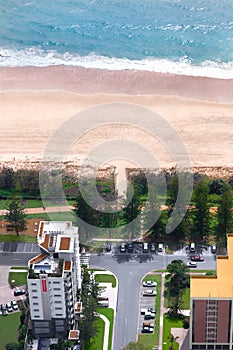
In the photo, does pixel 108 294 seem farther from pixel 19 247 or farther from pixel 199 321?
pixel 199 321

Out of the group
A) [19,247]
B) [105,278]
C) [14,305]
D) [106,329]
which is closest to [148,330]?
[106,329]

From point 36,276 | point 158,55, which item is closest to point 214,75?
point 158,55

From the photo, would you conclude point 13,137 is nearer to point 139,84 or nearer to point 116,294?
point 139,84

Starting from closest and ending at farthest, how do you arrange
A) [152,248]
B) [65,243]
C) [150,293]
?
1. [65,243]
2. [150,293]
3. [152,248]

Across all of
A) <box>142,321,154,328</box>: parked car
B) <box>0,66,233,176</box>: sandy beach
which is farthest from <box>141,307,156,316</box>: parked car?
<box>0,66,233,176</box>: sandy beach

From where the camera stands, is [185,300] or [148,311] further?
[185,300]

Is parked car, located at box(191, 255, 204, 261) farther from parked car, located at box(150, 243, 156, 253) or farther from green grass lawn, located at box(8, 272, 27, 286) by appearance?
green grass lawn, located at box(8, 272, 27, 286)

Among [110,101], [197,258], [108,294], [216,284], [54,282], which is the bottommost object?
[54,282]
